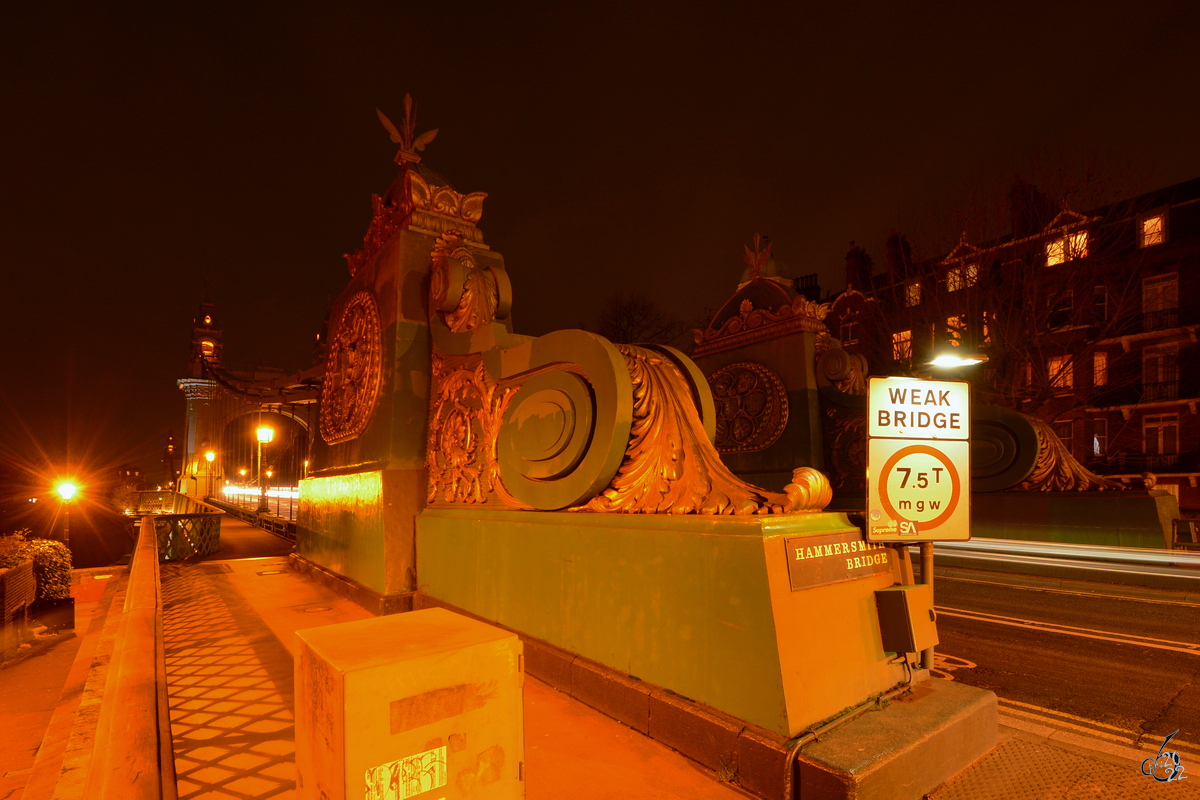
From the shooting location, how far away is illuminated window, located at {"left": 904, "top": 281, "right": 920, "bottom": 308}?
659 inches

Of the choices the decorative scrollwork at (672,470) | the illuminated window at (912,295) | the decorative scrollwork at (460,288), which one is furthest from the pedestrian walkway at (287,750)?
the illuminated window at (912,295)

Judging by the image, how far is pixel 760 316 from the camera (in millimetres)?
12508

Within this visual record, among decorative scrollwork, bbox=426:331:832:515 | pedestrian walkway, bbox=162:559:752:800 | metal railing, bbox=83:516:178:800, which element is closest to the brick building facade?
decorative scrollwork, bbox=426:331:832:515

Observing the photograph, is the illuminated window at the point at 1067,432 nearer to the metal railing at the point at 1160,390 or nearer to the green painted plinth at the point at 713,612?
the metal railing at the point at 1160,390

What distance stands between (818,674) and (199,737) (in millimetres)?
3536

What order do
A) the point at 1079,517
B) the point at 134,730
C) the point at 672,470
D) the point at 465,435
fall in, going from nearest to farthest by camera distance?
1. the point at 134,730
2. the point at 672,470
3. the point at 465,435
4. the point at 1079,517

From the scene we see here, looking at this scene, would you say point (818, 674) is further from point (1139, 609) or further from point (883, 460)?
point (1139, 609)

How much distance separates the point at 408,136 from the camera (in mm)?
7250

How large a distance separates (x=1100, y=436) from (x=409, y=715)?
30.5m

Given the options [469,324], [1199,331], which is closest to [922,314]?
[1199,331]

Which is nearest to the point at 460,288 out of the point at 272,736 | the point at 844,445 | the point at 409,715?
the point at 272,736

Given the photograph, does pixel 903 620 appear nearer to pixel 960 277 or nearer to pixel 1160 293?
pixel 960 277

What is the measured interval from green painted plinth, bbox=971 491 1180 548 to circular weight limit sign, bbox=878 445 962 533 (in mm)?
9090
